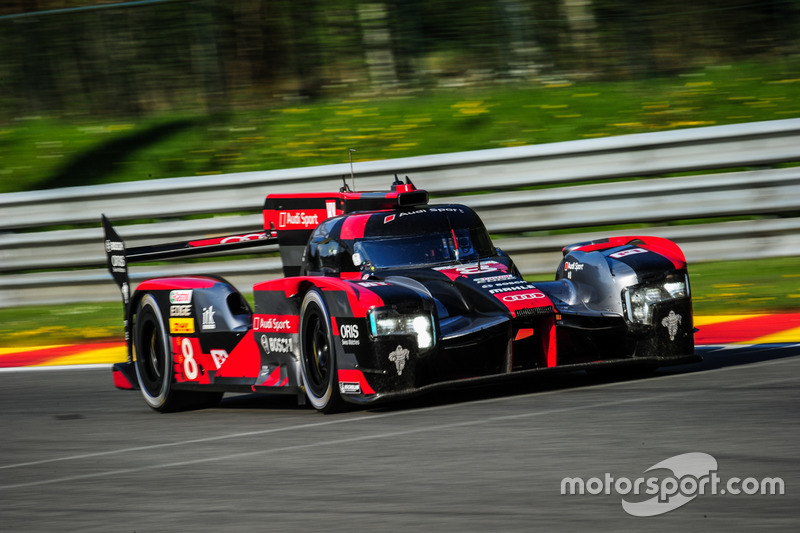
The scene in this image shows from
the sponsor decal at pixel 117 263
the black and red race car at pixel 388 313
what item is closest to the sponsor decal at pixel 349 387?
the black and red race car at pixel 388 313

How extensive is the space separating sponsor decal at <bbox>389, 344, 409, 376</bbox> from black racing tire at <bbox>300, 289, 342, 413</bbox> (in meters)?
0.38

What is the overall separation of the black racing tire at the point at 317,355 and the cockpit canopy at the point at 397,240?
0.70 m

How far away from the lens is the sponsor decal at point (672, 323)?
7.25m

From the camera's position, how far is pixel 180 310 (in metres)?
8.24

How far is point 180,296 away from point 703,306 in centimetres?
434

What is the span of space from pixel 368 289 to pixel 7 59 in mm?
9899

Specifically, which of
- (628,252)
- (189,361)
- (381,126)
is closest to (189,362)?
(189,361)

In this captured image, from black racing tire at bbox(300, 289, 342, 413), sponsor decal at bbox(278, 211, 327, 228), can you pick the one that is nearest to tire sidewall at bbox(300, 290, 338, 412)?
black racing tire at bbox(300, 289, 342, 413)

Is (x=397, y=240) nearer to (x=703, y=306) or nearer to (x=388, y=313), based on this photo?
(x=388, y=313)

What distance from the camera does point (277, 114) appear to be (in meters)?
15.0

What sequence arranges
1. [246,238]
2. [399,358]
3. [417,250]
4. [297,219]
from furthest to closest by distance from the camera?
[246,238] → [297,219] → [417,250] → [399,358]

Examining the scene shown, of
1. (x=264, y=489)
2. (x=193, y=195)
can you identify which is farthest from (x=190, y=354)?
(x=193, y=195)

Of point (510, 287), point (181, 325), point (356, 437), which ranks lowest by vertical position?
point (356, 437)

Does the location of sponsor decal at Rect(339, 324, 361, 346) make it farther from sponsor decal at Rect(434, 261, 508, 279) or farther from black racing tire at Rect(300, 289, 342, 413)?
sponsor decal at Rect(434, 261, 508, 279)
